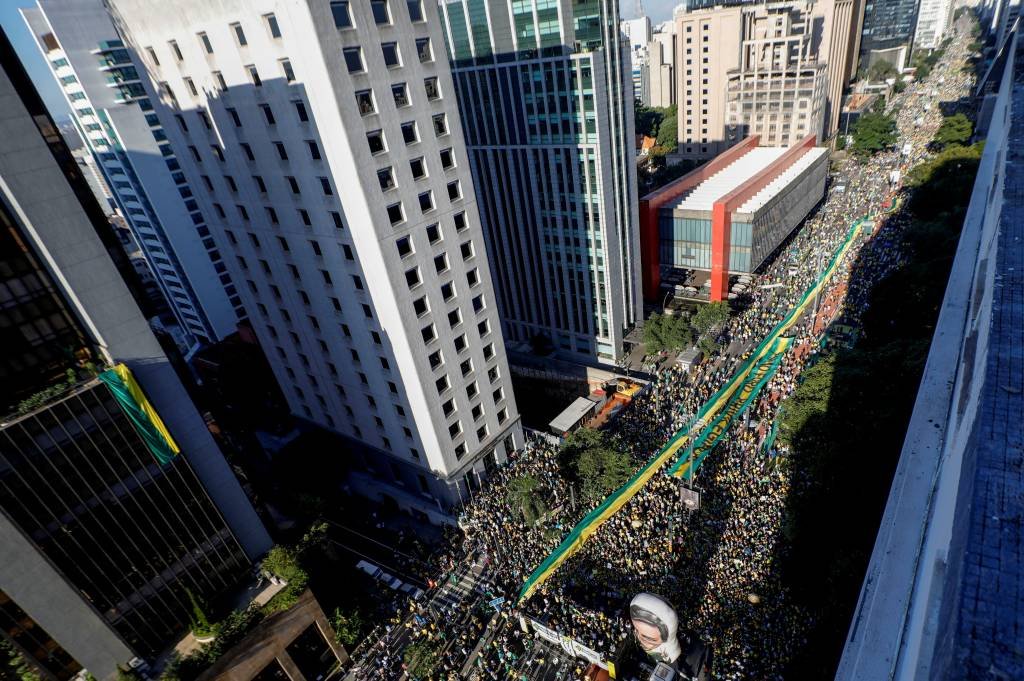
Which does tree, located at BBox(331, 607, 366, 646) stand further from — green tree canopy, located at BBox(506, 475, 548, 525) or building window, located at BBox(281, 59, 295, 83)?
building window, located at BBox(281, 59, 295, 83)

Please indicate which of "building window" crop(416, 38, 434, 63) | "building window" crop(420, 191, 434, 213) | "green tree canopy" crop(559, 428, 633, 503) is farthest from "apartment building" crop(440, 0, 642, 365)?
"building window" crop(420, 191, 434, 213)

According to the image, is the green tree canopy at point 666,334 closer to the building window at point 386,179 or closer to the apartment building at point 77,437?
the building window at point 386,179

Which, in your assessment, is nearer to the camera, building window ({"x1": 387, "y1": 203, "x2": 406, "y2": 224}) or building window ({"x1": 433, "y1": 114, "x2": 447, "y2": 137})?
building window ({"x1": 387, "y1": 203, "x2": 406, "y2": 224})

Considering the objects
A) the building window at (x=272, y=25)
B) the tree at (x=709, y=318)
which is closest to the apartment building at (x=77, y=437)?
the building window at (x=272, y=25)

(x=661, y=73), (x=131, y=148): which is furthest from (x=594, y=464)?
(x=661, y=73)

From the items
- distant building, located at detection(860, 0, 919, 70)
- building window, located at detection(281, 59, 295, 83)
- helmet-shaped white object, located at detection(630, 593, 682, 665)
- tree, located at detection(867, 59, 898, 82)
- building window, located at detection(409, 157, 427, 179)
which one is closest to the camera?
helmet-shaped white object, located at detection(630, 593, 682, 665)

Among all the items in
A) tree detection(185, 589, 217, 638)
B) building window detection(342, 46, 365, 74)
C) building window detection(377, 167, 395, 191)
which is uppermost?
building window detection(342, 46, 365, 74)
